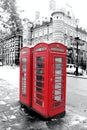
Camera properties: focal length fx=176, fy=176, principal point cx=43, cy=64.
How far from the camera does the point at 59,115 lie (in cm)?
550

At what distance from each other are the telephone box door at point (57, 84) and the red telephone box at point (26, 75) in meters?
1.08

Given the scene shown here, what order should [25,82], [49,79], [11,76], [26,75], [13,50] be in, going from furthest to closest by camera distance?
[13,50], [11,76], [25,82], [26,75], [49,79]

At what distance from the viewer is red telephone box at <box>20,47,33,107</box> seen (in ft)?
19.8

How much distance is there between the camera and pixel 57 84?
A: 5.41 meters

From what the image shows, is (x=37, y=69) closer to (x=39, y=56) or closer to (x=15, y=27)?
(x=39, y=56)

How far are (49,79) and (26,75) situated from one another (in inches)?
56.7

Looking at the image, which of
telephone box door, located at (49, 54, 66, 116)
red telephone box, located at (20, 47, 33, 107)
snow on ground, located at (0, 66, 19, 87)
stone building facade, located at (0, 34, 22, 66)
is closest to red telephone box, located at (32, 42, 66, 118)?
telephone box door, located at (49, 54, 66, 116)

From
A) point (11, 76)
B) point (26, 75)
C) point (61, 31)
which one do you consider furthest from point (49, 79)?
point (61, 31)

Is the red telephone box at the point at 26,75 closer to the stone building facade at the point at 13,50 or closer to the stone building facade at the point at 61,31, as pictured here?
the stone building facade at the point at 61,31

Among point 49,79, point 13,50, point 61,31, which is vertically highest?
point 61,31

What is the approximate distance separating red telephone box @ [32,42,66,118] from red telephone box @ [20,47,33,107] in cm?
28

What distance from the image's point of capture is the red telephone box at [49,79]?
200 inches

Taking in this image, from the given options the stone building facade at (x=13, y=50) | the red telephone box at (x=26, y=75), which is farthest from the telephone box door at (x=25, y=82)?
the stone building facade at (x=13, y=50)

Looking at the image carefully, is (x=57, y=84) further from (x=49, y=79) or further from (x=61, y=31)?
(x=61, y=31)
